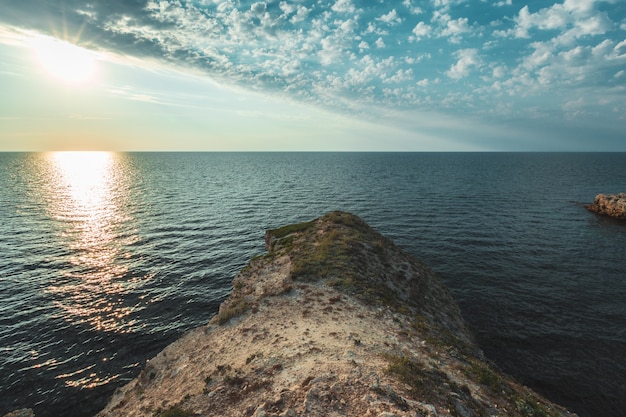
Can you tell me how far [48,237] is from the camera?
155ft

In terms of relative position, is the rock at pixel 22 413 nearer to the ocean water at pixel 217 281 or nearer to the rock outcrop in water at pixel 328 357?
the ocean water at pixel 217 281

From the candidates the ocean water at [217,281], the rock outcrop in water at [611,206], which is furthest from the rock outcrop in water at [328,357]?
the rock outcrop in water at [611,206]

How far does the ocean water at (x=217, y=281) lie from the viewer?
21.6 metres

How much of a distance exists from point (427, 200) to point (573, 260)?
3910 cm

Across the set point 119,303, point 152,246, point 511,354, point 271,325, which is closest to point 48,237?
point 152,246

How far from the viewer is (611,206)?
63156 millimetres

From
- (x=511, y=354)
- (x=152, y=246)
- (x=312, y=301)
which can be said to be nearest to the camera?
(x=312, y=301)

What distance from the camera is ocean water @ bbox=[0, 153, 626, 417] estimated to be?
2156 cm

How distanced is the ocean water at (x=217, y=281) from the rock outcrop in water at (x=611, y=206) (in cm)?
269

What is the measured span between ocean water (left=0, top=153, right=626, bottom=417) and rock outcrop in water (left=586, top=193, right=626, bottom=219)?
106 inches

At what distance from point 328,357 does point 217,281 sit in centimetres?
2372

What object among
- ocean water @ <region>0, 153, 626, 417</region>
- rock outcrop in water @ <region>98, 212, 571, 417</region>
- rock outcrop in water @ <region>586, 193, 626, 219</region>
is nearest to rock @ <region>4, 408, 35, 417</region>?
ocean water @ <region>0, 153, 626, 417</region>

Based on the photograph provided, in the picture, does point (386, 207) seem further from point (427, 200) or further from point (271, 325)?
point (271, 325)

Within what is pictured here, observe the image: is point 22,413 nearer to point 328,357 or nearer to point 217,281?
point 328,357
